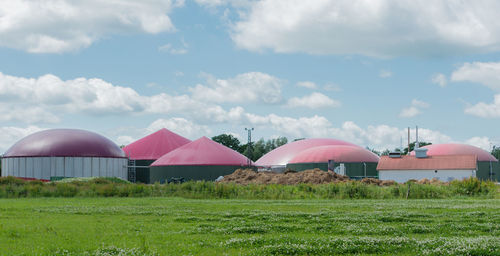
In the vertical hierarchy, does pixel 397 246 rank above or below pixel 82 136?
below

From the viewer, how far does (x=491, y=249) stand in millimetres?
13070

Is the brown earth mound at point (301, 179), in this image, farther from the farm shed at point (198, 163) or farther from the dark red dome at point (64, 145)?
the dark red dome at point (64, 145)

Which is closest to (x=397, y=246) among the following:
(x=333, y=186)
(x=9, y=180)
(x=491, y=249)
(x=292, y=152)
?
(x=491, y=249)

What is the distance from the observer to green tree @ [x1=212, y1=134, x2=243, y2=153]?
153625 millimetres

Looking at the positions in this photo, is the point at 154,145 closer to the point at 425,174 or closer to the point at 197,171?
the point at 197,171

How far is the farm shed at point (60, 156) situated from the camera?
85.2m

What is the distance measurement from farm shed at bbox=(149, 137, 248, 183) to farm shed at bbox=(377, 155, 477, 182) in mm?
24405

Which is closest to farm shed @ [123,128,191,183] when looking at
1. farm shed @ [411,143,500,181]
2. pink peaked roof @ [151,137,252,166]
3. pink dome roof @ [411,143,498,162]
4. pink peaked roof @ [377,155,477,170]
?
pink peaked roof @ [151,137,252,166]

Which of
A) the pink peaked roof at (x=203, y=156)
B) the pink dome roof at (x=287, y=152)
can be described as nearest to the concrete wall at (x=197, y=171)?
the pink peaked roof at (x=203, y=156)

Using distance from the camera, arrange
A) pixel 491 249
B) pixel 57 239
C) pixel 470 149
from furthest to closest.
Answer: pixel 470 149
pixel 57 239
pixel 491 249

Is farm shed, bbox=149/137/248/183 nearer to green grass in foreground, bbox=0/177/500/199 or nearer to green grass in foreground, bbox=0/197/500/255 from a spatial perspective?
green grass in foreground, bbox=0/177/500/199

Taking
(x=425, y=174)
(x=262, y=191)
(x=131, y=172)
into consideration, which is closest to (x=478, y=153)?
(x=425, y=174)

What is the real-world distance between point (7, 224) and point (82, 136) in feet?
235

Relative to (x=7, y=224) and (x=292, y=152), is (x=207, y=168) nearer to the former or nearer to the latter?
(x=292, y=152)
